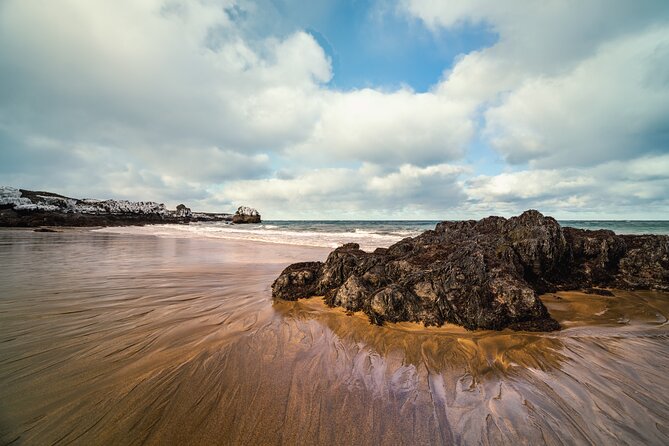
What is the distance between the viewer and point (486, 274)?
Answer: 4656 mm

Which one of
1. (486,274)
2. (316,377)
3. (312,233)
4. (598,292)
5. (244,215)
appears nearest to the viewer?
(316,377)

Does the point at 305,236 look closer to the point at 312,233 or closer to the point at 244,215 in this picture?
the point at 312,233

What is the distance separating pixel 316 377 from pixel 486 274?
11.4 feet

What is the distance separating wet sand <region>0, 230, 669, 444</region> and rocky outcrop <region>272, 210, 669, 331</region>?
369 mm

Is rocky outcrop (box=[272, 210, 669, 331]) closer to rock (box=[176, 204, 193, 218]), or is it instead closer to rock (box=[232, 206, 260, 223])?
rock (box=[232, 206, 260, 223])

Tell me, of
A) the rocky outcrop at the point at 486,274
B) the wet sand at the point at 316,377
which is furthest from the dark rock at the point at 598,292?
the wet sand at the point at 316,377

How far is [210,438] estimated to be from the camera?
2.15 metres

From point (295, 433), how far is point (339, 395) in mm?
623

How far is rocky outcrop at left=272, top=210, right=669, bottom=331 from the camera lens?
4.34 meters

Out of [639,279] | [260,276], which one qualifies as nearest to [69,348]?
[260,276]

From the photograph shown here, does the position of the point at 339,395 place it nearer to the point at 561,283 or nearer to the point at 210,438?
the point at 210,438

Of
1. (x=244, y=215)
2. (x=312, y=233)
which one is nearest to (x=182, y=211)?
(x=244, y=215)

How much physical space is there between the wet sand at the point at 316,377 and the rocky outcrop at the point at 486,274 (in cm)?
37

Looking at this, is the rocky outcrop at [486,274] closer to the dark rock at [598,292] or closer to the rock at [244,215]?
the dark rock at [598,292]
